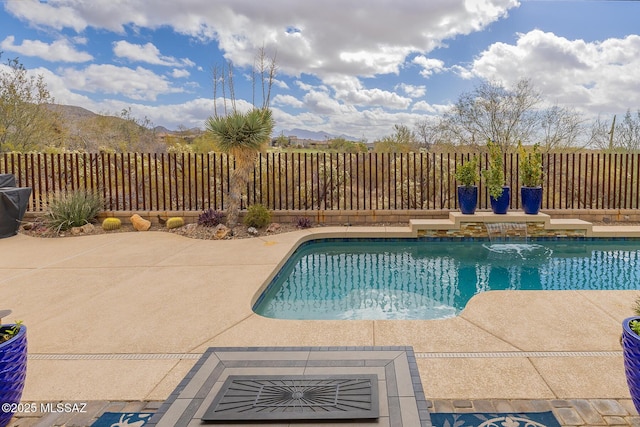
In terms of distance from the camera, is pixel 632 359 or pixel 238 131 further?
pixel 238 131

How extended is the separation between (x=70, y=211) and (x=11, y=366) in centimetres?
673

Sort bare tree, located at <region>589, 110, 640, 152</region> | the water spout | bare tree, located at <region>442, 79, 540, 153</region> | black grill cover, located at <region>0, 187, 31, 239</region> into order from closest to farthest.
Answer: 1. black grill cover, located at <region>0, 187, 31, 239</region>
2. the water spout
3. bare tree, located at <region>442, 79, 540, 153</region>
4. bare tree, located at <region>589, 110, 640, 152</region>

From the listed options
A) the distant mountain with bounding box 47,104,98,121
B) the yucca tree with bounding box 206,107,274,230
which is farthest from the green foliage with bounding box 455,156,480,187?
the distant mountain with bounding box 47,104,98,121

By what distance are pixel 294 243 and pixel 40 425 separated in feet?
15.2

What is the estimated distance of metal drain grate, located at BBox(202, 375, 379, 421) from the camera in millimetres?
1607

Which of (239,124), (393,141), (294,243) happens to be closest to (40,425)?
(294,243)

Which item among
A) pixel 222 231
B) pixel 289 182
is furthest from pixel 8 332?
pixel 289 182

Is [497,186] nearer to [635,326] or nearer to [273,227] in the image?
[273,227]

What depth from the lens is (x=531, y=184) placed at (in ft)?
25.0

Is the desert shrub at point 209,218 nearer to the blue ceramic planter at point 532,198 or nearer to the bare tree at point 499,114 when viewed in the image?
the blue ceramic planter at point 532,198

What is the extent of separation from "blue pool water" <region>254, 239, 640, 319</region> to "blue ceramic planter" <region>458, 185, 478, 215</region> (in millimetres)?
693

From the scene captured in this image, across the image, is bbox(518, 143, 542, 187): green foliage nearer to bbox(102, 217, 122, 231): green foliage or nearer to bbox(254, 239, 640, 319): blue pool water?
bbox(254, 239, 640, 319): blue pool water

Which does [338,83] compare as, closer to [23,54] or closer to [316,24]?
[316,24]

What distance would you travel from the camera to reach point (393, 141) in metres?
14.2
